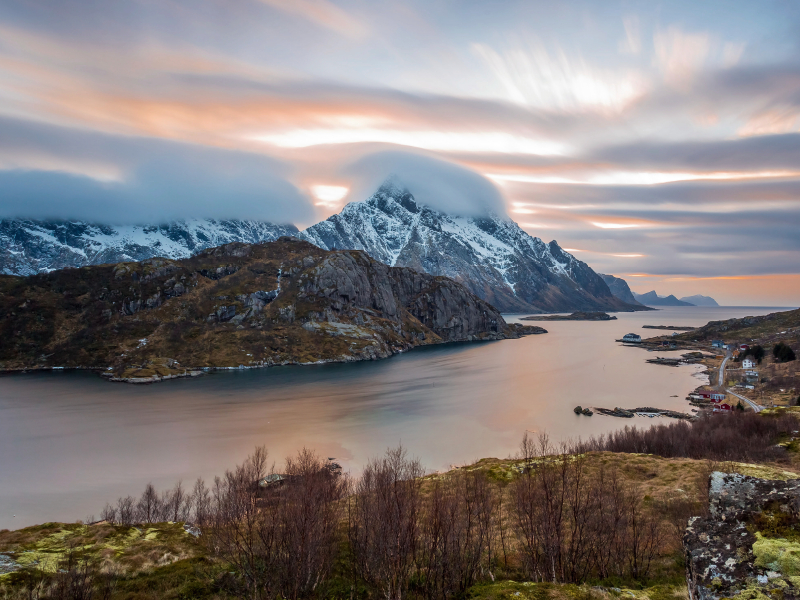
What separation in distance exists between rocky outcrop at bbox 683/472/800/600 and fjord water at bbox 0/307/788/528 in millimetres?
69224

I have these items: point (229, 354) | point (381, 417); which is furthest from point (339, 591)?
point (229, 354)

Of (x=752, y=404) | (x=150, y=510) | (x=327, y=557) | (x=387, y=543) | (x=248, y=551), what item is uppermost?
(x=387, y=543)

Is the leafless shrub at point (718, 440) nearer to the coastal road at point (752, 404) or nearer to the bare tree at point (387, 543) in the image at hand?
the coastal road at point (752, 404)

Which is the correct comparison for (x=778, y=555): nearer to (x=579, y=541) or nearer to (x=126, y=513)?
(x=579, y=541)

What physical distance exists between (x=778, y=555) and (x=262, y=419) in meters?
111

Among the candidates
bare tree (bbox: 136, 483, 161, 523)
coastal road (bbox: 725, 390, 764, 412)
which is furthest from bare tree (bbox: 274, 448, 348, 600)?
coastal road (bbox: 725, 390, 764, 412)

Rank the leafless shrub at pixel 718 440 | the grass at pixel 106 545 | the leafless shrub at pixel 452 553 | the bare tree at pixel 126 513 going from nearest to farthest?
the leafless shrub at pixel 452 553 < the grass at pixel 106 545 < the bare tree at pixel 126 513 < the leafless shrub at pixel 718 440

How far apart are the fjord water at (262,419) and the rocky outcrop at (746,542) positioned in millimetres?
69224

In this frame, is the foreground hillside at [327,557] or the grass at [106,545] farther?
the grass at [106,545]

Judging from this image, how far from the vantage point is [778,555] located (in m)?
7.24

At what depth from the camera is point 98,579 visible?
817 inches

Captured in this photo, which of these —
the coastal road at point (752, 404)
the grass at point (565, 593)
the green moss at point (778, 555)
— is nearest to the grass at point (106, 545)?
the grass at point (565, 593)

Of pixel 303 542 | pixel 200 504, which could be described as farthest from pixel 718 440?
pixel 200 504

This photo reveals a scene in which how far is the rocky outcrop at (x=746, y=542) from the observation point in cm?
705
